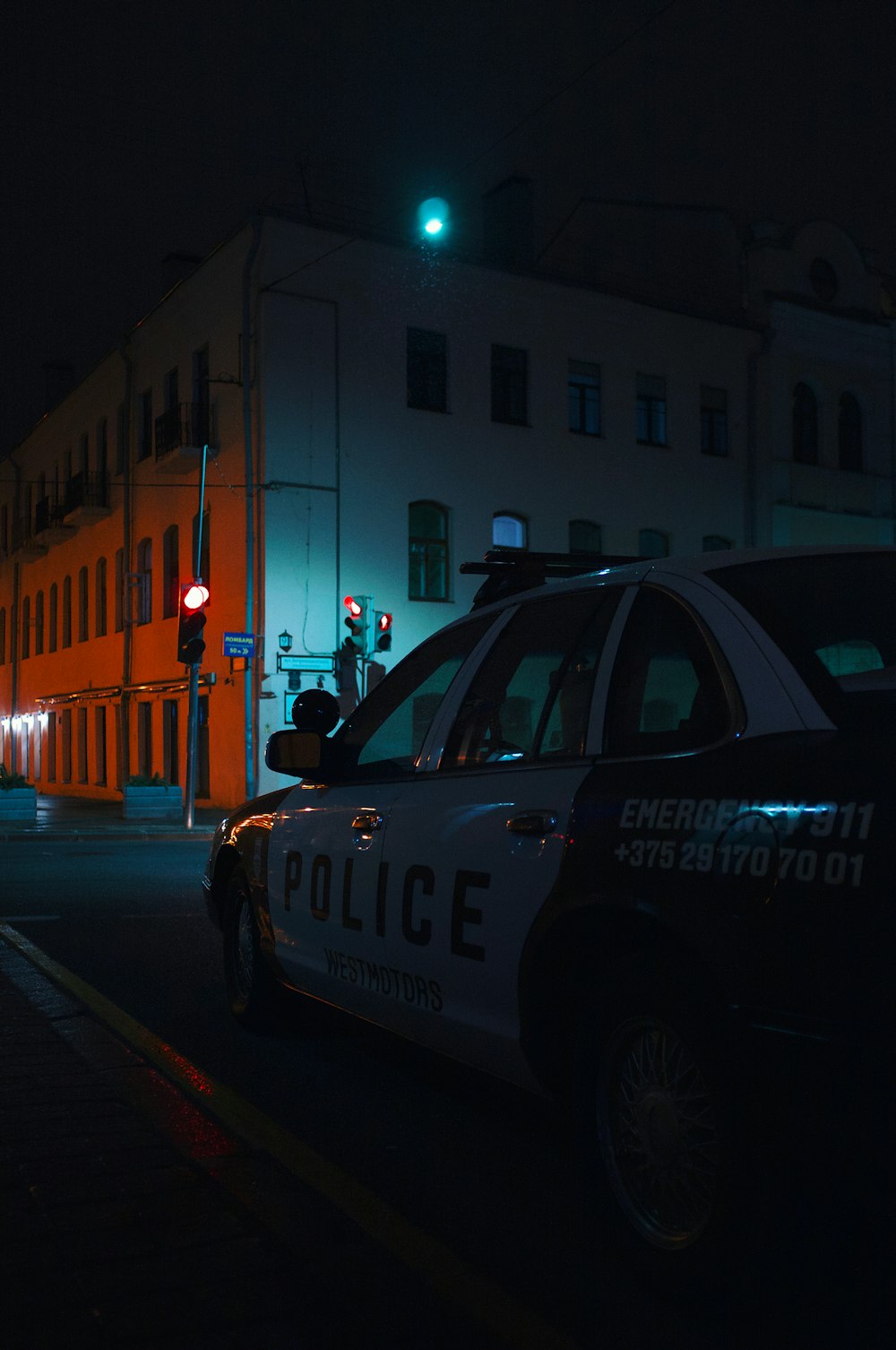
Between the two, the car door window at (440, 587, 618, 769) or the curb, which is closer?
the car door window at (440, 587, 618, 769)

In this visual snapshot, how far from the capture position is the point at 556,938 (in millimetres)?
3586

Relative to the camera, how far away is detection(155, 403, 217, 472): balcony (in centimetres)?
2805

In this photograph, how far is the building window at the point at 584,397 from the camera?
3033 centimetres

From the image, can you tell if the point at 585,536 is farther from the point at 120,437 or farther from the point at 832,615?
the point at 832,615

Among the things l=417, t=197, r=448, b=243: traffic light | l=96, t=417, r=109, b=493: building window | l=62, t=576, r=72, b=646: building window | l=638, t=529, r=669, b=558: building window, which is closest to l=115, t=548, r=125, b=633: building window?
l=96, t=417, r=109, b=493: building window

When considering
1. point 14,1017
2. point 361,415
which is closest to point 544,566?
point 14,1017

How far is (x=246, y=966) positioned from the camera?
20.8 ft

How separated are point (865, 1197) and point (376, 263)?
26413 millimetres

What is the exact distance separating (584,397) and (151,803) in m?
12.6

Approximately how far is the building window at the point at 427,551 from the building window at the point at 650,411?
5.57 m

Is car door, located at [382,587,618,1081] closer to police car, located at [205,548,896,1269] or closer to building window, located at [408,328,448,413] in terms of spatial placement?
police car, located at [205,548,896,1269]

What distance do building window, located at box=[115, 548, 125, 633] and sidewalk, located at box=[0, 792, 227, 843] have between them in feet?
20.9

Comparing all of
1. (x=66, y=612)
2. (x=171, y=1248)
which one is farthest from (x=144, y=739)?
(x=171, y=1248)

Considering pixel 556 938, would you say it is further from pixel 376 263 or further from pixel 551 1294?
pixel 376 263
